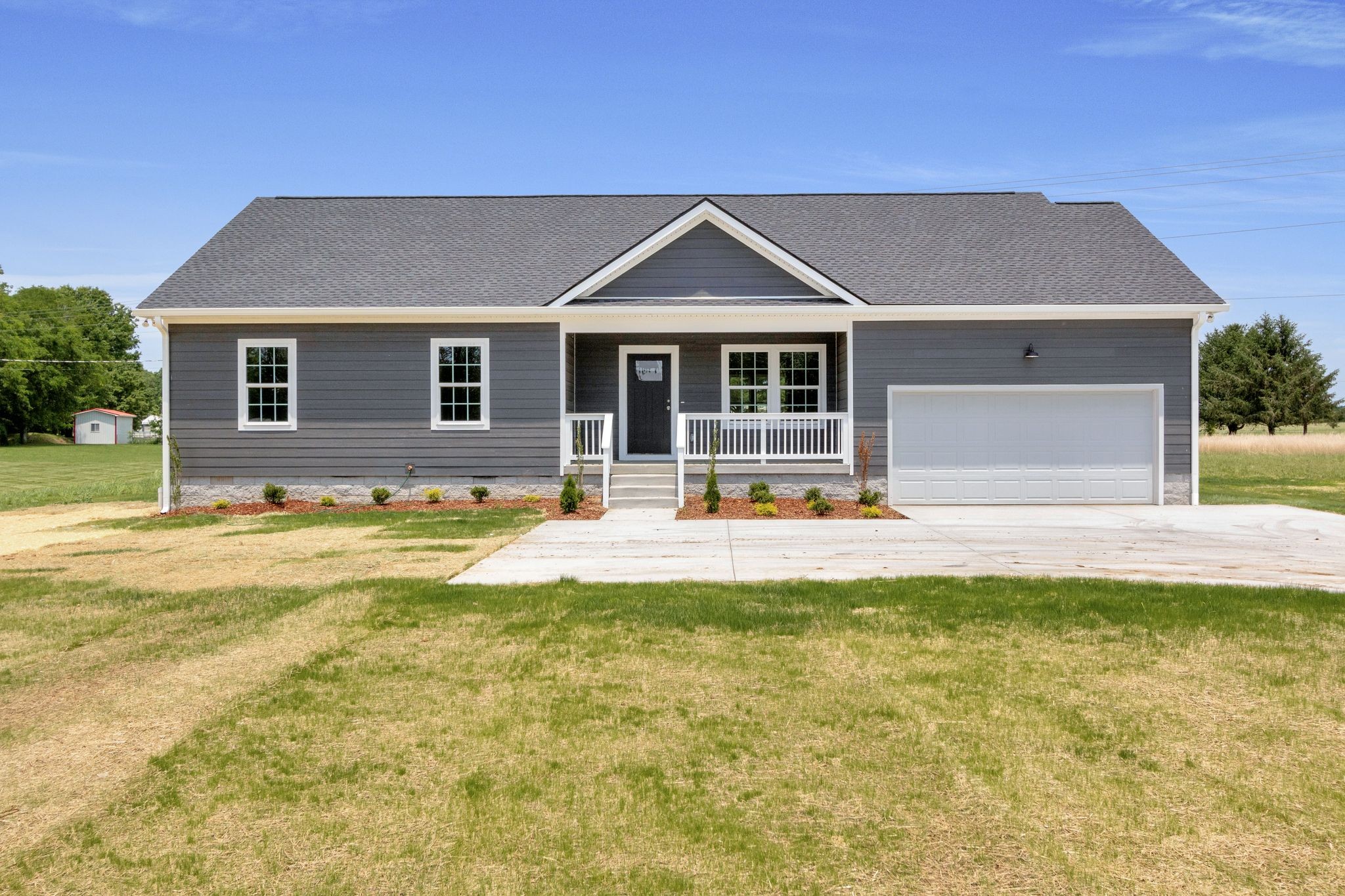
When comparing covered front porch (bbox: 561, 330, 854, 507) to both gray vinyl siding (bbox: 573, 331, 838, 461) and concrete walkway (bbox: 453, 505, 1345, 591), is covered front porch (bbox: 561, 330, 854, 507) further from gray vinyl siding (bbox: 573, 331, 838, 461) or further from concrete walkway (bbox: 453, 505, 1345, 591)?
concrete walkway (bbox: 453, 505, 1345, 591)

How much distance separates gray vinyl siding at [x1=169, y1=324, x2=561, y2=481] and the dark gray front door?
2114mm

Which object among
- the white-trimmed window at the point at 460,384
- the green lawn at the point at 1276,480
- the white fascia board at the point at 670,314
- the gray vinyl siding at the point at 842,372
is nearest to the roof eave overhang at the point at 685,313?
the white fascia board at the point at 670,314

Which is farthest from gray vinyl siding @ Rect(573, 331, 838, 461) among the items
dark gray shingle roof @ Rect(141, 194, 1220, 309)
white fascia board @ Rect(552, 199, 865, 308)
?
white fascia board @ Rect(552, 199, 865, 308)

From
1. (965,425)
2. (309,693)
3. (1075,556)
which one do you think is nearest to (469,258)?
(965,425)

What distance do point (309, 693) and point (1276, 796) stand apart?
4913mm

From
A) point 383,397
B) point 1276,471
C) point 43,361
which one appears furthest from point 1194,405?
point 43,361

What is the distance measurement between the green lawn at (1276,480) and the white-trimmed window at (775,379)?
7772 mm

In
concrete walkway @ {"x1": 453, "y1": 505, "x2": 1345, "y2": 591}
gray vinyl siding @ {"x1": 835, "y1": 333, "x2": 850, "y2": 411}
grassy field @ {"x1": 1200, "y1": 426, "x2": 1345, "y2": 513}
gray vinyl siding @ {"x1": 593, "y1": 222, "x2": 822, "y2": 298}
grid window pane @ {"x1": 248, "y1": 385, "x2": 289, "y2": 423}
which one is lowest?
concrete walkway @ {"x1": 453, "y1": 505, "x2": 1345, "y2": 591}

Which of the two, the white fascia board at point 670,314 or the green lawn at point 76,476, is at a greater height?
the white fascia board at point 670,314

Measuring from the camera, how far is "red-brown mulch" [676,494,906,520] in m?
14.6

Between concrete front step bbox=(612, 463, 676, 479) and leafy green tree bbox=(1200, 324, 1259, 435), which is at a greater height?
leafy green tree bbox=(1200, 324, 1259, 435)

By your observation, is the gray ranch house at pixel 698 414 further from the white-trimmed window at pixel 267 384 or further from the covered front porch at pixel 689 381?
the covered front porch at pixel 689 381

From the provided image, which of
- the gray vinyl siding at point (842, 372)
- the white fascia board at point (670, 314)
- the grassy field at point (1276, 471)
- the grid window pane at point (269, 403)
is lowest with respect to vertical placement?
the grassy field at point (1276, 471)

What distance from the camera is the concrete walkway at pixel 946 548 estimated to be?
9039 mm
